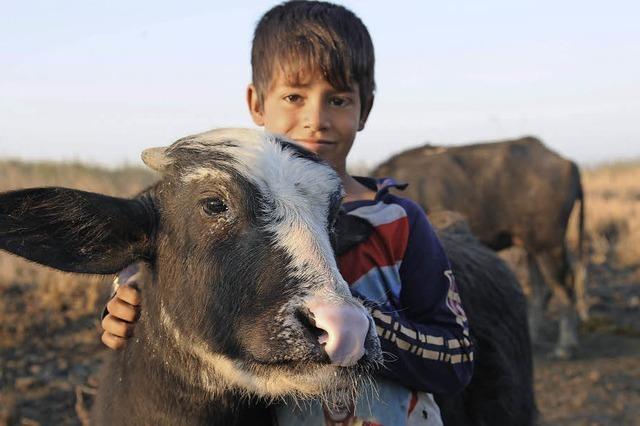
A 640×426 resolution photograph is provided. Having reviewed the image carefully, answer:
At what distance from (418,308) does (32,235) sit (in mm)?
1458

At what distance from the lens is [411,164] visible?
13.3 m

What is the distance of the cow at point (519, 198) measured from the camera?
12.2m

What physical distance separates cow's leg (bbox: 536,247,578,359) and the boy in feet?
25.2

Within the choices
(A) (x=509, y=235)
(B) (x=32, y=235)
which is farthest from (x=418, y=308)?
(A) (x=509, y=235)

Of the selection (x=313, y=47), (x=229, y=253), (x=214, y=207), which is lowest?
(x=229, y=253)

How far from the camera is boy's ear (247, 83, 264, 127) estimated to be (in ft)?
12.3

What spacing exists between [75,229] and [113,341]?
62 centimetres

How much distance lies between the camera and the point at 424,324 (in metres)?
3.10

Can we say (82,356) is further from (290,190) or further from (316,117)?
(290,190)

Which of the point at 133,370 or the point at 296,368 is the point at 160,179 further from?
the point at 296,368

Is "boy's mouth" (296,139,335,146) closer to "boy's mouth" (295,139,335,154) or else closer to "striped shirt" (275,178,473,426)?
"boy's mouth" (295,139,335,154)

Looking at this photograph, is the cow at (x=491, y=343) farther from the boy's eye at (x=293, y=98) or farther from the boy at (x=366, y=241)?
the boy's eye at (x=293, y=98)

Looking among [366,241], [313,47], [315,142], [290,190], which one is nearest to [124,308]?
[290,190]

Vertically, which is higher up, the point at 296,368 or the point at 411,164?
the point at 296,368
